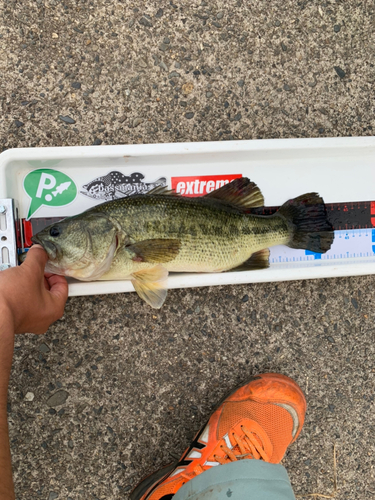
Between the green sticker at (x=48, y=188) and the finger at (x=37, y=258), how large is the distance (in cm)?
42

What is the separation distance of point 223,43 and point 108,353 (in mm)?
2129

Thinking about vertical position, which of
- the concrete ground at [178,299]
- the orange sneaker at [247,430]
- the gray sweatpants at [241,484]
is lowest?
the gray sweatpants at [241,484]

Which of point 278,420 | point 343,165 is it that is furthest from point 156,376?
point 343,165

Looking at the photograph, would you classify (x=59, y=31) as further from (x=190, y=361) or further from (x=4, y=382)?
(x=190, y=361)

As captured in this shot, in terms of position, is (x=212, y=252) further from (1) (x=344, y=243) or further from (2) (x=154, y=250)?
(1) (x=344, y=243)

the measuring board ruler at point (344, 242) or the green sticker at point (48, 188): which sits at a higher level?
the green sticker at point (48, 188)

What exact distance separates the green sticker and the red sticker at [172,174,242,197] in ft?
2.05

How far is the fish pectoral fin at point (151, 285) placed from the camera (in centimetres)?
190

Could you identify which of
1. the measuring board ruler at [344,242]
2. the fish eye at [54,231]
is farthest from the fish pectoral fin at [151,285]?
the measuring board ruler at [344,242]

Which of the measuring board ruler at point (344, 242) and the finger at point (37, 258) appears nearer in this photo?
the finger at point (37, 258)

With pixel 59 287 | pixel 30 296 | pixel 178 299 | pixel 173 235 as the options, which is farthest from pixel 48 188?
pixel 178 299

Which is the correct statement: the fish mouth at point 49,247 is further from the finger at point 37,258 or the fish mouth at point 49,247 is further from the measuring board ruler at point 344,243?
the measuring board ruler at point 344,243

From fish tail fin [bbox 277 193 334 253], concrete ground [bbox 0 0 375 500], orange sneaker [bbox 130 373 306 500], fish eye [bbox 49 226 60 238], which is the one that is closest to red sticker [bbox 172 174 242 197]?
concrete ground [bbox 0 0 375 500]

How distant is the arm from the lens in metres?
1.50
